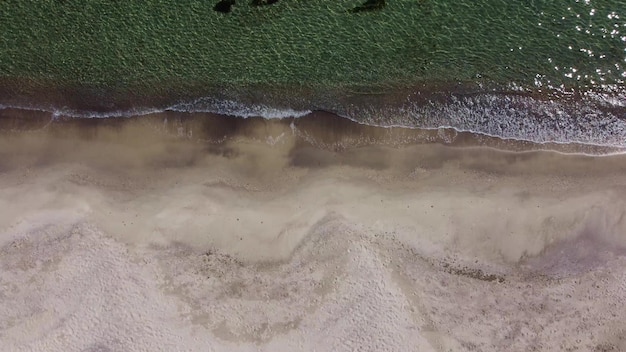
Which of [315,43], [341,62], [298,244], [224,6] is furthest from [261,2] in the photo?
[298,244]

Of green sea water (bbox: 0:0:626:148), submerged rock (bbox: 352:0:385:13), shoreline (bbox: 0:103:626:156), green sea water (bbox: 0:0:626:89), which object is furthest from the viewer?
submerged rock (bbox: 352:0:385:13)

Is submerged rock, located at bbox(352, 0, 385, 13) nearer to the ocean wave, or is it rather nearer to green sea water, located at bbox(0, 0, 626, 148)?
green sea water, located at bbox(0, 0, 626, 148)

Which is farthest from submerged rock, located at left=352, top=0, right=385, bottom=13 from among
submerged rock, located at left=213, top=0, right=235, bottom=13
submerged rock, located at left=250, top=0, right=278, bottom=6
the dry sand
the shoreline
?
the dry sand

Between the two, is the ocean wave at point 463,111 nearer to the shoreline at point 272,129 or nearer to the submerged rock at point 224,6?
the shoreline at point 272,129

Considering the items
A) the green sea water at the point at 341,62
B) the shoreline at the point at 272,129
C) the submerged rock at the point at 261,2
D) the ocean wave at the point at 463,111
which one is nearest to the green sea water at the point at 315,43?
the green sea water at the point at 341,62

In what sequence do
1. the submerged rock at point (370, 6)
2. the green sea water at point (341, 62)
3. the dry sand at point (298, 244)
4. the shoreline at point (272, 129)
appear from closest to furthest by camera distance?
the dry sand at point (298, 244) → the shoreline at point (272, 129) → the green sea water at point (341, 62) → the submerged rock at point (370, 6)

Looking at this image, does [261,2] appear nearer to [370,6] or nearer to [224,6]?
[224,6]
